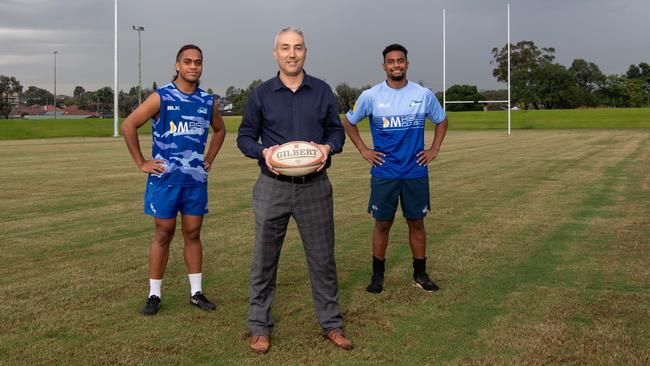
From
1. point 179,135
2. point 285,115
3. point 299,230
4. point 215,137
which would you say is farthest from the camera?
point 215,137

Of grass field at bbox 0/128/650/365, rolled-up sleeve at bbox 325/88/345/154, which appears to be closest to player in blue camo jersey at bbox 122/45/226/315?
grass field at bbox 0/128/650/365

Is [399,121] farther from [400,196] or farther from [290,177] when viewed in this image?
[290,177]

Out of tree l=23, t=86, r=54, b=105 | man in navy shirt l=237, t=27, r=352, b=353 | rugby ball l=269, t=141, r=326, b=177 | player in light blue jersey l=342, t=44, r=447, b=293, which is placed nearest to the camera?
rugby ball l=269, t=141, r=326, b=177

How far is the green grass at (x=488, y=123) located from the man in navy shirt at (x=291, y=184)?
42263 mm

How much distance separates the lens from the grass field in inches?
171

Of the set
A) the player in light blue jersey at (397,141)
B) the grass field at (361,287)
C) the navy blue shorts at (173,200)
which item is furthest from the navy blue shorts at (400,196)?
the navy blue shorts at (173,200)

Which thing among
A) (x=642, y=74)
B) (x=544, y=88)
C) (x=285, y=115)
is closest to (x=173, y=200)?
(x=285, y=115)

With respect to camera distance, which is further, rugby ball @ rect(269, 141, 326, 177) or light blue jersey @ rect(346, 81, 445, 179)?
light blue jersey @ rect(346, 81, 445, 179)

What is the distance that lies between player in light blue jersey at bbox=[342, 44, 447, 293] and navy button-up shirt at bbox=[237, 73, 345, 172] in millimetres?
1431

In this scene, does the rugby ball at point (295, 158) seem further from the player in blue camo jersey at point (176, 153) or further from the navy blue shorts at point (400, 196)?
the navy blue shorts at point (400, 196)

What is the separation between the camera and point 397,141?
5773mm

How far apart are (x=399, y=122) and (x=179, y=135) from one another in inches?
74.5

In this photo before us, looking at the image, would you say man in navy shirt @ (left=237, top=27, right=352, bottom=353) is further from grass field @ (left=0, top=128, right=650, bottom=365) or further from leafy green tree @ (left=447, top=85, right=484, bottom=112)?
leafy green tree @ (left=447, top=85, right=484, bottom=112)

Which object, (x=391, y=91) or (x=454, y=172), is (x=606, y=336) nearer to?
(x=391, y=91)
